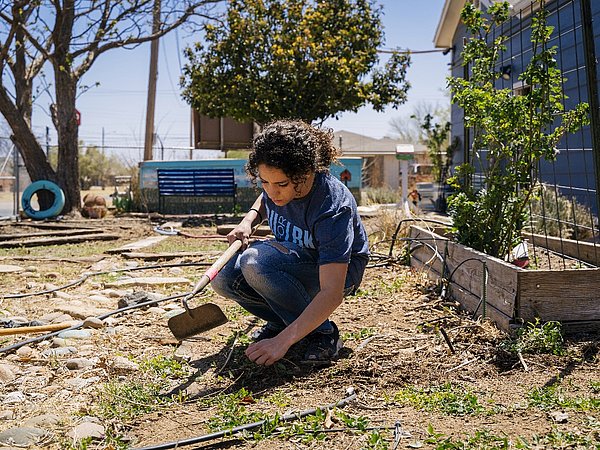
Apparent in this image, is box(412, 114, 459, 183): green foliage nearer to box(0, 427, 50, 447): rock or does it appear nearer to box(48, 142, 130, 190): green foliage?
box(0, 427, 50, 447): rock

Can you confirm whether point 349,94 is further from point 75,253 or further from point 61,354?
point 61,354

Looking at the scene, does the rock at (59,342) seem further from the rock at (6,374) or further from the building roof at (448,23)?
the building roof at (448,23)

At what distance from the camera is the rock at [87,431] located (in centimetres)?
232

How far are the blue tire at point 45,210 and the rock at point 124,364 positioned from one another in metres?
11.0

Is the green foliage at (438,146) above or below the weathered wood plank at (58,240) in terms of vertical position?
above

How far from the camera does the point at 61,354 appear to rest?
3.40 meters

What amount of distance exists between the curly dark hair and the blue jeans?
42 centimetres

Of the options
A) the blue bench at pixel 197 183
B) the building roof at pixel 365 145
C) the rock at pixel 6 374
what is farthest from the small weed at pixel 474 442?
the building roof at pixel 365 145

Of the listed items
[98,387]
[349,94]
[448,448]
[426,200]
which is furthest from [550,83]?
[426,200]

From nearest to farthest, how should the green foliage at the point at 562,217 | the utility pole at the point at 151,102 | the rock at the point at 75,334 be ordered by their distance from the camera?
the rock at the point at 75,334 → the green foliage at the point at 562,217 → the utility pole at the point at 151,102

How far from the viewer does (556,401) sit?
2.50 meters

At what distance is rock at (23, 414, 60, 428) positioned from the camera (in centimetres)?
244

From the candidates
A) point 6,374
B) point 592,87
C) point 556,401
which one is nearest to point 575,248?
point 592,87

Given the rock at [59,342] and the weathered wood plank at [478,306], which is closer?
the weathered wood plank at [478,306]
